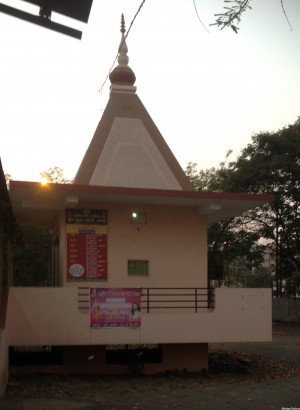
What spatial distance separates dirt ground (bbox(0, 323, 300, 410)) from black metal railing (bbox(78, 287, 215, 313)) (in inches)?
69.9

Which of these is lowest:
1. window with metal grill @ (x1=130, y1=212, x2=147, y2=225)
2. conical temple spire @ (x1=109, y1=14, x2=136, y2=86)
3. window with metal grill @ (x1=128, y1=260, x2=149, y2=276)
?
window with metal grill @ (x1=128, y1=260, x2=149, y2=276)

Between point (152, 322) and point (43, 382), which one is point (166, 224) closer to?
point (152, 322)

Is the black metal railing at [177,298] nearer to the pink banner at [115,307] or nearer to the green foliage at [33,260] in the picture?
the pink banner at [115,307]

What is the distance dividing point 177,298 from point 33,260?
41.0 ft

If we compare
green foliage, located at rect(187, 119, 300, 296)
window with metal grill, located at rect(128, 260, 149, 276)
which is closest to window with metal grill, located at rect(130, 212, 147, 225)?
window with metal grill, located at rect(128, 260, 149, 276)

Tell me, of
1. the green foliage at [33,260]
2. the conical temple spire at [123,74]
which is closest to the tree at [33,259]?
the green foliage at [33,260]

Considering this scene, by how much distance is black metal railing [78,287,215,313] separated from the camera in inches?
576

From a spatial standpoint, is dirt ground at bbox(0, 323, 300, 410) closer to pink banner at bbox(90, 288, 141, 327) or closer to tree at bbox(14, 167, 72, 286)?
pink banner at bbox(90, 288, 141, 327)

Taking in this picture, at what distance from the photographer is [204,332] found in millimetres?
13820

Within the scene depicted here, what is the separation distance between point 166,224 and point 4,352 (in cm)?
579

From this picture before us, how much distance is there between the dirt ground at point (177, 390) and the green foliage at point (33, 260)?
11818 mm

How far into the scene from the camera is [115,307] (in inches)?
531

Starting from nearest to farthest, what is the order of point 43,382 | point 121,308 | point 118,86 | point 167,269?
point 43,382 → point 121,308 → point 167,269 → point 118,86

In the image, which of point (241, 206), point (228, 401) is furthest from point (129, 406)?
point (241, 206)
